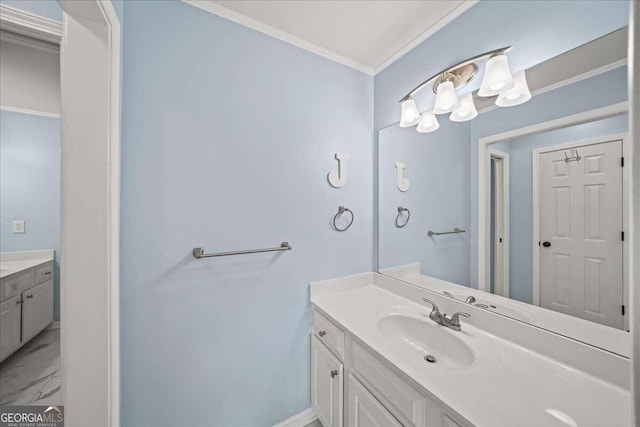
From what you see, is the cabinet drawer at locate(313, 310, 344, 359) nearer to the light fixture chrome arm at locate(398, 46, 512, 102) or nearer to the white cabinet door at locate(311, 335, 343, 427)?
the white cabinet door at locate(311, 335, 343, 427)

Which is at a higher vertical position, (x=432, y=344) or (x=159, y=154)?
(x=159, y=154)

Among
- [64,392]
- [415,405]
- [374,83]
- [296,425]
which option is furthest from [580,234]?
[64,392]

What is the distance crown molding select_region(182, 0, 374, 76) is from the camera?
120 cm

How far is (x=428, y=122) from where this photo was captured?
1422 millimetres

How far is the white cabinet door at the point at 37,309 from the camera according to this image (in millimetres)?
2031

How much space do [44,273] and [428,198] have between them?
3.36 m

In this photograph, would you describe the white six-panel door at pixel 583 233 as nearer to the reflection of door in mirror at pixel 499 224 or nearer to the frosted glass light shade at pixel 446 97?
the reflection of door in mirror at pixel 499 224

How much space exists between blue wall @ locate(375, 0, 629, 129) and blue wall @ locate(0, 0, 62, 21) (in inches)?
65.4

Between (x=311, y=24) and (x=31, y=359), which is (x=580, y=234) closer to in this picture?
(x=311, y=24)

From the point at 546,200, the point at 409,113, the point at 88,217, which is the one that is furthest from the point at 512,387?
the point at 88,217

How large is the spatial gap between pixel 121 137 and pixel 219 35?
27.4 inches


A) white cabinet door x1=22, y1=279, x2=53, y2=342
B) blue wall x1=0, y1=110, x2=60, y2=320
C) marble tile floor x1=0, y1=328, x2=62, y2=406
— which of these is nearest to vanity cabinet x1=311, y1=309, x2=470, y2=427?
marble tile floor x1=0, y1=328, x2=62, y2=406

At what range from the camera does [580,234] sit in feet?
2.99

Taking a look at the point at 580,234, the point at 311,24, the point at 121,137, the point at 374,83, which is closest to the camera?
the point at 580,234
